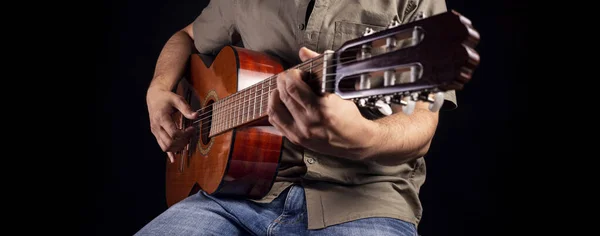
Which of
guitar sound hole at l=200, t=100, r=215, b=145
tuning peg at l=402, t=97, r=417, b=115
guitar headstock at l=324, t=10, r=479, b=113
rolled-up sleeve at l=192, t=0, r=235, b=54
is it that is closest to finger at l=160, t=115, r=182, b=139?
guitar sound hole at l=200, t=100, r=215, b=145

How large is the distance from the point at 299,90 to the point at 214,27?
1.14 m

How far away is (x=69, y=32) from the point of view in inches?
101

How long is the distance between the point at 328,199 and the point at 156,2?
1904 millimetres

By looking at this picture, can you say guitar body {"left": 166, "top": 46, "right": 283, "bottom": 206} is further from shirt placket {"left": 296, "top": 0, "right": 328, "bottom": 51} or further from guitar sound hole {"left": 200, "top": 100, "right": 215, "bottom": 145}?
shirt placket {"left": 296, "top": 0, "right": 328, "bottom": 51}

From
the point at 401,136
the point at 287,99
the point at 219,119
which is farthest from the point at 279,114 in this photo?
the point at 219,119

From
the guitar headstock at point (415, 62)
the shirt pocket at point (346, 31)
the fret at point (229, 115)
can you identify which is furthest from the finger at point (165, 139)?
A: the guitar headstock at point (415, 62)

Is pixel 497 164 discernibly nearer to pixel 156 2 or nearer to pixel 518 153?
pixel 518 153

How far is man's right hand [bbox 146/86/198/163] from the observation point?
6.00 feet

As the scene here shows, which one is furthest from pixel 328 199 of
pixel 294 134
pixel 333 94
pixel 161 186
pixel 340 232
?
pixel 161 186

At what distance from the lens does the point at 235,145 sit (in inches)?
57.2

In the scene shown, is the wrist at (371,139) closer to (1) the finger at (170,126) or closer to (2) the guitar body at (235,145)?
(2) the guitar body at (235,145)

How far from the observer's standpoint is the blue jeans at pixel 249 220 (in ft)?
4.42

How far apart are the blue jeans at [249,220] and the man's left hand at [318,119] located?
29cm

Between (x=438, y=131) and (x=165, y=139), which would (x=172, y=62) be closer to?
(x=165, y=139)
